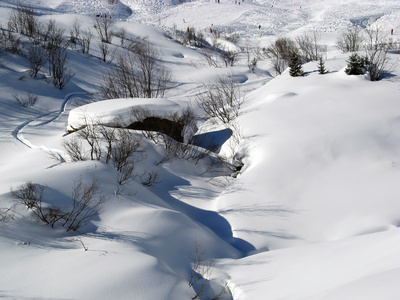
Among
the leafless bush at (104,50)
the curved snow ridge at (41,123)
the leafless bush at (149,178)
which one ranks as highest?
the leafless bush at (104,50)

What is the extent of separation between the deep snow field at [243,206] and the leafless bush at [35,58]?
3.72 metres

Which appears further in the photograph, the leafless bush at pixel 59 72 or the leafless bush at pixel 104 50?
the leafless bush at pixel 104 50

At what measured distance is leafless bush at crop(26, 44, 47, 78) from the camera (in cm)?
2731

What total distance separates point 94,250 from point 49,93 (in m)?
21.7

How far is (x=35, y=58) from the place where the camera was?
28.4 meters

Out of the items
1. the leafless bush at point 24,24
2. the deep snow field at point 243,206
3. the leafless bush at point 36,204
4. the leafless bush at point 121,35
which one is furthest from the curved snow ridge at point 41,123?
the leafless bush at point 121,35

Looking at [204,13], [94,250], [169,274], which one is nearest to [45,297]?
[94,250]

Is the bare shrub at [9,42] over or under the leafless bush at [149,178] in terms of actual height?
over

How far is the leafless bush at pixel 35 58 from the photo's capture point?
89.6 feet

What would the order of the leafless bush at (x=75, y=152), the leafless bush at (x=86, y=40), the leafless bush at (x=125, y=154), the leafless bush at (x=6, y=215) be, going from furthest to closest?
the leafless bush at (x=86, y=40) < the leafless bush at (x=75, y=152) < the leafless bush at (x=125, y=154) < the leafless bush at (x=6, y=215)

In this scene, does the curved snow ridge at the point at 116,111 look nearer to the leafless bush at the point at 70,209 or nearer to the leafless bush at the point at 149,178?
the leafless bush at the point at 149,178

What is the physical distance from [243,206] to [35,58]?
24.3 m

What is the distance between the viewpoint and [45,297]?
6.12m

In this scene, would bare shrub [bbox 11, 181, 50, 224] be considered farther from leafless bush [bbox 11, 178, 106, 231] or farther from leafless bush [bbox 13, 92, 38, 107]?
leafless bush [bbox 13, 92, 38, 107]
